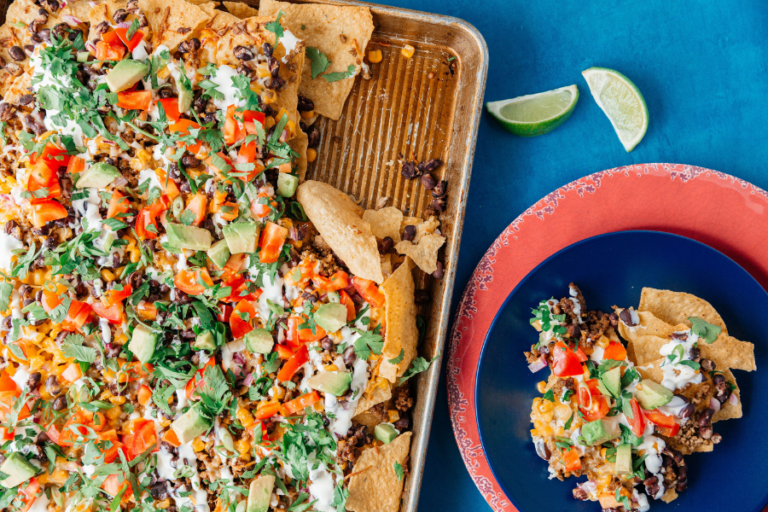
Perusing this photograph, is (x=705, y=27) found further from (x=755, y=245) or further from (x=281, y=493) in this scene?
(x=281, y=493)

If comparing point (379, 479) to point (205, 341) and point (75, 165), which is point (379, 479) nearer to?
point (205, 341)

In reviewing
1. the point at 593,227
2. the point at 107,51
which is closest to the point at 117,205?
the point at 107,51

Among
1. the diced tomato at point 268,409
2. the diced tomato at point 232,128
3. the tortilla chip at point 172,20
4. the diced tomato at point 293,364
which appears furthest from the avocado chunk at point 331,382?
the tortilla chip at point 172,20

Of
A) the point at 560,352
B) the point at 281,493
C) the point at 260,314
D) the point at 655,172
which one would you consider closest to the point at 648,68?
the point at 655,172

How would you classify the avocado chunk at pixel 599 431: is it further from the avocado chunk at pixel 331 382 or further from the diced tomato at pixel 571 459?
the avocado chunk at pixel 331 382

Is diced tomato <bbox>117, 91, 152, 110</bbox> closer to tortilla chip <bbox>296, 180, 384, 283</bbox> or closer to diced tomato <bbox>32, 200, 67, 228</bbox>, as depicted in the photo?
diced tomato <bbox>32, 200, 67, 228</bbox>

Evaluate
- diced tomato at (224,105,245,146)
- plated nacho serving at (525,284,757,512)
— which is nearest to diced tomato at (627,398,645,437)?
plated nacho serving at (525,284,757,512)

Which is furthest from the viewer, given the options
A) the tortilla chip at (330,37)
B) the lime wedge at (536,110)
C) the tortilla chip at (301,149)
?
the lime wedge at (536,110)
